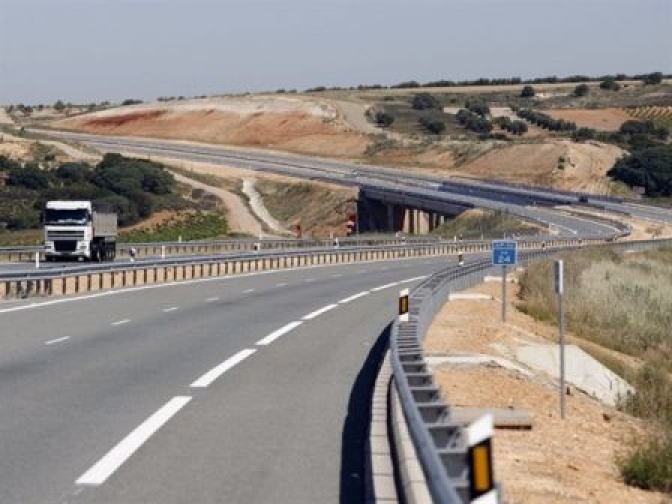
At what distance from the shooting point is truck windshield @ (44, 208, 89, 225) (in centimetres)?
5428

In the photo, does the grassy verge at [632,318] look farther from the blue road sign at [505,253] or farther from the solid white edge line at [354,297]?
the solid white edge line at [354,297]

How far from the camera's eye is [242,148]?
503 ft

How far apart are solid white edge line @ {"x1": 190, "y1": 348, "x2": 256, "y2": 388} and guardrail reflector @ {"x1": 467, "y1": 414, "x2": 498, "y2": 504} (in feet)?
35.5

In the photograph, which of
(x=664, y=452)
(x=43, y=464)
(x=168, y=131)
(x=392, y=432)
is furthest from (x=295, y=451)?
(x=168, y=131)

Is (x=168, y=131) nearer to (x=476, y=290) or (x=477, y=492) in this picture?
(x=476, y=290)

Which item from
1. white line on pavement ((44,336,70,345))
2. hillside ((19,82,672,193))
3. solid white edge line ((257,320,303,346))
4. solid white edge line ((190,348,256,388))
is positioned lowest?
solid white edge line ((257,320,303,346))

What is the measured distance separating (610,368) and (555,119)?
147913 millimetres

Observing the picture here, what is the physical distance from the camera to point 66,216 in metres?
54.4

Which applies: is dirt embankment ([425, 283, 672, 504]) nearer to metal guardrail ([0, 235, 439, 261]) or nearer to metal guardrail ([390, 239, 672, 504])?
metal guardrail ([390, 239, 672, 504])

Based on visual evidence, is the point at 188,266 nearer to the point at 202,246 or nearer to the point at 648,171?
the point at 202,246

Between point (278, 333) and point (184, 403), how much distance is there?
9889 mm

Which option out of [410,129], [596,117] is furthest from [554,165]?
[596,117]

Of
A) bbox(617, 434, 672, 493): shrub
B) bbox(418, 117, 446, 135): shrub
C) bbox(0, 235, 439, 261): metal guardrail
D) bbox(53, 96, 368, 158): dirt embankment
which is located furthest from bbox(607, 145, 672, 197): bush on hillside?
bbox(617, 434, 672, 493): shrub

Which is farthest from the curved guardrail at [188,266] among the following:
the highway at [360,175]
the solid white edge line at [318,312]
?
the highway at [360,175]
